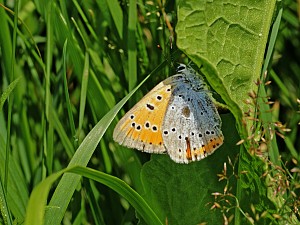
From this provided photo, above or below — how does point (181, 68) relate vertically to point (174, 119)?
above

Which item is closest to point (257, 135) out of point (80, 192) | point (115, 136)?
point (115, 136)

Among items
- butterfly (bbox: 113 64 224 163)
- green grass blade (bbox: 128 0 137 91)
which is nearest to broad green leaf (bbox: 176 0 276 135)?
butterfly (bbox: 113 64 224 163)

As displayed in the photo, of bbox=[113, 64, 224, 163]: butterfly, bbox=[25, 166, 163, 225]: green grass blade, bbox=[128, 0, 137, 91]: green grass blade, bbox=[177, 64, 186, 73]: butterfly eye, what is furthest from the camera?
bbox=[128, 0, 137, 91]: green grass blade

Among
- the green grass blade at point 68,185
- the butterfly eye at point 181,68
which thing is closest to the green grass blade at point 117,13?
the butterfly eye at point 181,68

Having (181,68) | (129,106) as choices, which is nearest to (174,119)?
(181,68)

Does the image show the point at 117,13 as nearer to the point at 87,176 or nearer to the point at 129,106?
the point at 129,106

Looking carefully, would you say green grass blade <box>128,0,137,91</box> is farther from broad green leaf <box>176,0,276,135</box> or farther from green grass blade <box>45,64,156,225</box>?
broad green leaf <box>176,0,276,135</box>
